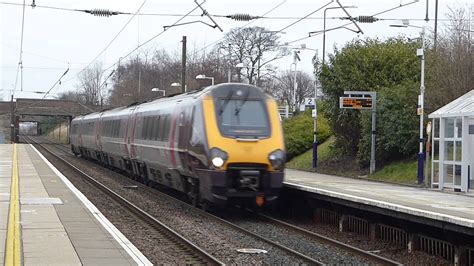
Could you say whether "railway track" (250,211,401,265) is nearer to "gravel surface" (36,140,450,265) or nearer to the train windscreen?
"gravel surface" (36,140,450,265)

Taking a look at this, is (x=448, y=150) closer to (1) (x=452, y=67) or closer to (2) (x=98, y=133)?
(1) (x=452, y=67)

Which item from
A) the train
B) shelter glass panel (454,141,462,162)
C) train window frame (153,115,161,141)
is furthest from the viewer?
shelter glass panel (454,141,462,162)

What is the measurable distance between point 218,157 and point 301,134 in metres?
30.2

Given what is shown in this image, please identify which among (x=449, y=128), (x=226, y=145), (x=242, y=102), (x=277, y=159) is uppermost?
(x=242, y=102)

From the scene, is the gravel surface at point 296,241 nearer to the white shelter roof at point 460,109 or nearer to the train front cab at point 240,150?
the train front cab at point 240,150

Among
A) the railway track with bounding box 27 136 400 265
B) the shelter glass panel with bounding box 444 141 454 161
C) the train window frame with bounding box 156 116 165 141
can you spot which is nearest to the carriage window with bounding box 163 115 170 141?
the train window frame with bounding box 156 116 165 141

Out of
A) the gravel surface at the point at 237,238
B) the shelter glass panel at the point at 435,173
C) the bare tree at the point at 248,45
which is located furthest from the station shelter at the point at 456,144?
the bare tree at the point at 248,45

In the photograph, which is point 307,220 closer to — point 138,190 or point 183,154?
point 183,154

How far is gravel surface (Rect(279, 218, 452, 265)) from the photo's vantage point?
1209 cm

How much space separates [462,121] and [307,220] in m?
7.99

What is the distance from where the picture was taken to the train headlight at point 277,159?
54.6 ft

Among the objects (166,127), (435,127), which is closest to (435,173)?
(435,127)

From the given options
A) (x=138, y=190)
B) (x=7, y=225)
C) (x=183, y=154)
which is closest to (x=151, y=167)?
(x=138, y=190)

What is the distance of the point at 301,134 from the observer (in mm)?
46062
